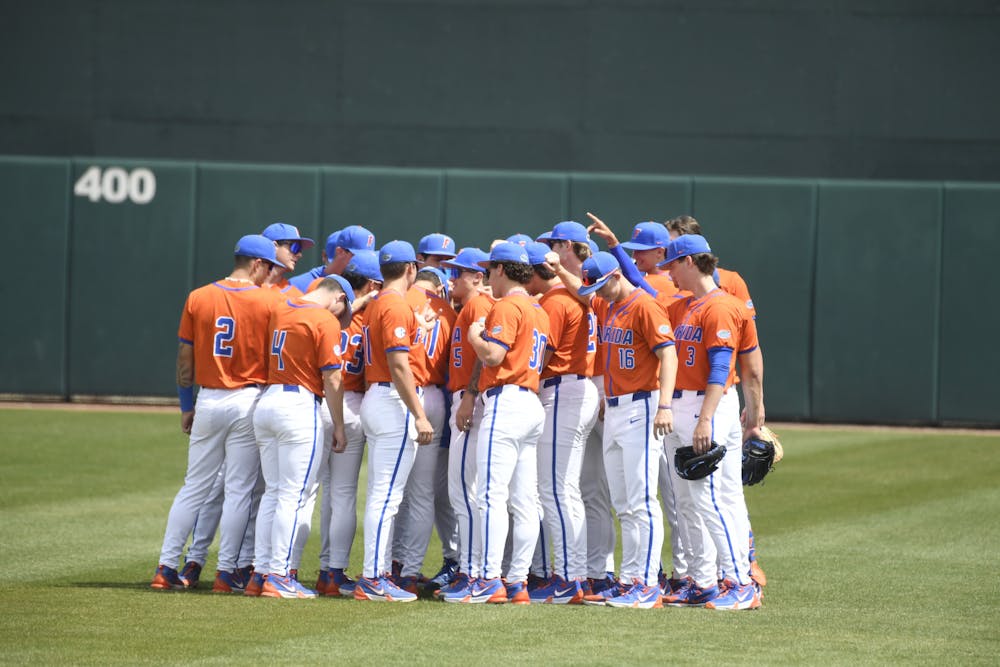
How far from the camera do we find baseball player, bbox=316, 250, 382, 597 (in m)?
8.09

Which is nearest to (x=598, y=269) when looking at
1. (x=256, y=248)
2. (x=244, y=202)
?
(x=256, y=248)

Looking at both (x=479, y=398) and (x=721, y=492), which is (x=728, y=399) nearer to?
(x=721, y=492)

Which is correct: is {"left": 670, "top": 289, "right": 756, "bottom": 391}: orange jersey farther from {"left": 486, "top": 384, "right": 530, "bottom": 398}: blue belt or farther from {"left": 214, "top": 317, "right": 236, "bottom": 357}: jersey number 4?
{"left": 214, "top": 317, "right": 236, "bottom": 357}: jersey number 4

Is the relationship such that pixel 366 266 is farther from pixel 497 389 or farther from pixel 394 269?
pixel 497 389

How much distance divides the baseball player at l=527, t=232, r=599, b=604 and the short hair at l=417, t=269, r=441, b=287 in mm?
799

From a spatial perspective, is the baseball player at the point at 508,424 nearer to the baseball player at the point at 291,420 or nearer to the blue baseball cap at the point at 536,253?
the blue baseball cap at the point at 536,253

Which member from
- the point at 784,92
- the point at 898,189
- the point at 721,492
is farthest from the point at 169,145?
the point at 721,492

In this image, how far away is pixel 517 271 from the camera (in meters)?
7.88

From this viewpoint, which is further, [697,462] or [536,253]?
[536,253]

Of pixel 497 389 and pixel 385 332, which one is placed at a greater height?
pixel 385 332

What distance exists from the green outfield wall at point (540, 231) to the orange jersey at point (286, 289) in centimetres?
790

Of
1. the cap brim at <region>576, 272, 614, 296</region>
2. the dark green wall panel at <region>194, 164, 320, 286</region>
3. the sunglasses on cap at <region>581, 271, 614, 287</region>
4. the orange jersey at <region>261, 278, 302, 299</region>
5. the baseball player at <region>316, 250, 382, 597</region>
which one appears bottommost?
the baseball player at <region>316, 250, 382, 597</region>

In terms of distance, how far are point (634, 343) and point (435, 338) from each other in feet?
4.15

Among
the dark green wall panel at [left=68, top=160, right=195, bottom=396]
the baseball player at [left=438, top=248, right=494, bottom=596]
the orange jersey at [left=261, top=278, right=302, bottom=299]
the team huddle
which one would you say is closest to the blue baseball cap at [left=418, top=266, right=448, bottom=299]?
the team huddle
